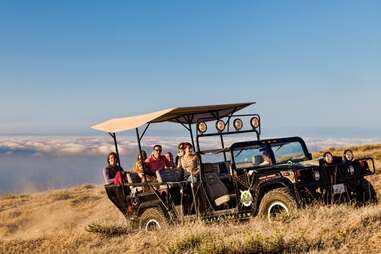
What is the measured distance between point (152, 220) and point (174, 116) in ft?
6.97

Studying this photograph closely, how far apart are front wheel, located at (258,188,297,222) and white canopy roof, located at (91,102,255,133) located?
2.38 meters

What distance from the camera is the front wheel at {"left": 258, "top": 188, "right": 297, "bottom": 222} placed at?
8.87 meters

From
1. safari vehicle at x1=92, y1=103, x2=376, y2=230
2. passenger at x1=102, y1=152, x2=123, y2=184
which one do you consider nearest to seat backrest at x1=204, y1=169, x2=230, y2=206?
safari vehicle at x1=92, y1=103, x2=376, y2=230

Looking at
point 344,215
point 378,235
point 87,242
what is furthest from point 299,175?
point 87,242

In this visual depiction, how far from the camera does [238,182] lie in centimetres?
995

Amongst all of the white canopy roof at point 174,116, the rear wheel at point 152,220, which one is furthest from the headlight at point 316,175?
the rear wheel at point 152,220

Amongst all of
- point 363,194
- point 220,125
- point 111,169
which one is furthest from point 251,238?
point 111,169

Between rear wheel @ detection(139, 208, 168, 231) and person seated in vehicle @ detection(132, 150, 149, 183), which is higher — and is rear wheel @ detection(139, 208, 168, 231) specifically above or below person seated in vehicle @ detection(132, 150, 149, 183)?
below

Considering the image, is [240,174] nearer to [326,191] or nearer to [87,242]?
[326,191]

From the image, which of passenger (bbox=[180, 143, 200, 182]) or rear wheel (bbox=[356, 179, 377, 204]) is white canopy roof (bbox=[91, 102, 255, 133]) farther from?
rear wheel (bbox=[356, 179, 377, 204])

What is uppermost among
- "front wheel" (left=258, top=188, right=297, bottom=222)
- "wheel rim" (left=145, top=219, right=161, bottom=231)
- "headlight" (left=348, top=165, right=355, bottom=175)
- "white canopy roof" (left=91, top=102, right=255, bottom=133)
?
"white canopy roof" (left=91, top=102, right=255, bottom=133)

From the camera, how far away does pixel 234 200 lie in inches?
407

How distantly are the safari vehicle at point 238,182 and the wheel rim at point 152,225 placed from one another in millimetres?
19

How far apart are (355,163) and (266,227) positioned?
2859 millimetres
